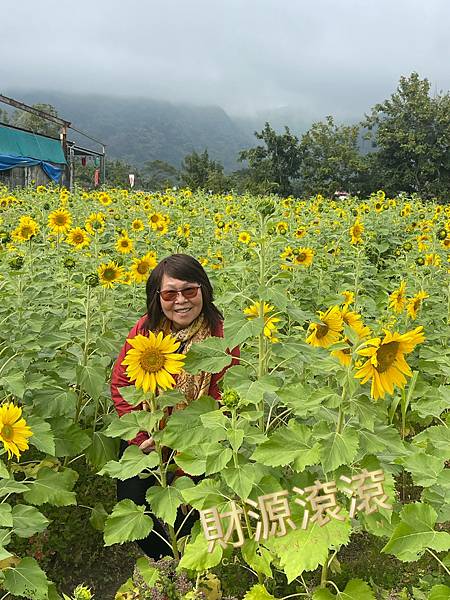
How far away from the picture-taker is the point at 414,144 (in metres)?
30.8

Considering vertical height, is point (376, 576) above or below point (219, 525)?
below

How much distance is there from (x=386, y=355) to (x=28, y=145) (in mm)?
20598

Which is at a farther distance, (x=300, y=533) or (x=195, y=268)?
(x=195, y=268)

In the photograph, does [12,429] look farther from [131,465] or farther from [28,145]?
[28,145]

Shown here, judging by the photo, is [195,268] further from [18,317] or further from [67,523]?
[67,523]

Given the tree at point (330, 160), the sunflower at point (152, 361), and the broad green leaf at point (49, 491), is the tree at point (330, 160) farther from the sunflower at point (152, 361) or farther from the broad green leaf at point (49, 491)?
the sunflower at point (152, 361)

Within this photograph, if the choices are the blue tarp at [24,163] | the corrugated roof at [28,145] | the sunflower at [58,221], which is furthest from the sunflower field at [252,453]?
the corrugated roof at [28,145]

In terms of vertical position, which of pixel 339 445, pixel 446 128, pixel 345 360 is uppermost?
pixel 446 128

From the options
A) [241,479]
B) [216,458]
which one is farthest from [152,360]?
[241,479]

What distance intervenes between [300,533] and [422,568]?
1.16m

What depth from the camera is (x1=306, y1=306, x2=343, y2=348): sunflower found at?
2.20m

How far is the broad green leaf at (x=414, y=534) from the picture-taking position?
5.23 ft

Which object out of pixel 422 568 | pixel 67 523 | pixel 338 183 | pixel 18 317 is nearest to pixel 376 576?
pixel 422 568

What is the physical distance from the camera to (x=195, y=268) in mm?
2564
